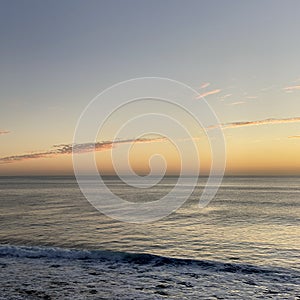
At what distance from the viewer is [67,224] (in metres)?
36.5

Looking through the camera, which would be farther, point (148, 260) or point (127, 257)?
point (127, 257)

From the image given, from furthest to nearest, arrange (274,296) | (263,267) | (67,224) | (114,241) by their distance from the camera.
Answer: (67,224)
(114,241)
(263,267)
(274,296)

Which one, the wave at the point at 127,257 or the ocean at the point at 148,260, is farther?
the wave at the point at 127,257

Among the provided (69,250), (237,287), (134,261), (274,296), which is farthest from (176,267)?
(69,250)

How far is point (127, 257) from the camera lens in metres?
22.6

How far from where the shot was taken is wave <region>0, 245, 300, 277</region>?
19375 millimetres

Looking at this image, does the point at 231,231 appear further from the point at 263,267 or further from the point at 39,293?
the point at 39,293

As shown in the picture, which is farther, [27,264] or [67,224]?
[67,224]

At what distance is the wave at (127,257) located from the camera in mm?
19375

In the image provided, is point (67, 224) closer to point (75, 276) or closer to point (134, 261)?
point (134, 261)

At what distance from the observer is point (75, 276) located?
58.7 feet

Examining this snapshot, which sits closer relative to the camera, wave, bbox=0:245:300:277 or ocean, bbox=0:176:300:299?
ocean, bbox=0:176:300:299

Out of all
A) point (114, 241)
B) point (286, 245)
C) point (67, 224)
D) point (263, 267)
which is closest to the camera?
point (263, 267)

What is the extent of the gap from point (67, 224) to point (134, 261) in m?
17.0
